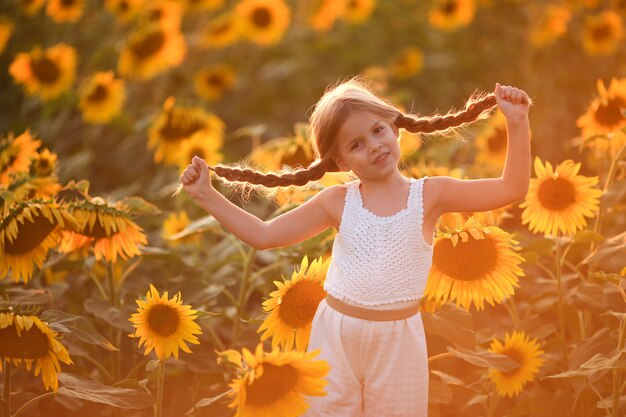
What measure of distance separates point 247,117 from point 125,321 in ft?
10.4

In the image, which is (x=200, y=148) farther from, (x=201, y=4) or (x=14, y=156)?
(x=201, y=4)

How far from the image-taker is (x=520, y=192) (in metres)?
1.71

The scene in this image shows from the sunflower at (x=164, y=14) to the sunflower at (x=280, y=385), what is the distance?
3.28 meters

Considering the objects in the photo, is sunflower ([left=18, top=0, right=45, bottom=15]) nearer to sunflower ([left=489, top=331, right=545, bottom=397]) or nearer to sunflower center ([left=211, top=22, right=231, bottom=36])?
sunflower center ([left=211, top=22, right=231, bottom=36])

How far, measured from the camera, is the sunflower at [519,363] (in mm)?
2113

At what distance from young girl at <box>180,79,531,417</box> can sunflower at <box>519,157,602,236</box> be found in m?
0.42

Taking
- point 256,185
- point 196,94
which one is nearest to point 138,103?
point 196,94

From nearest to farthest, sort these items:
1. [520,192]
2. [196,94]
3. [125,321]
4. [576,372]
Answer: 1. [520,192]
2. [576,372]
3. [125,321]
4. [196,94]

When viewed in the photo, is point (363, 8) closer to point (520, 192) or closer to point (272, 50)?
A: point (272, 50)

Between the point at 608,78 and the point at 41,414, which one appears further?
the point at 608,78

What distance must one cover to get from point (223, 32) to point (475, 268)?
→ 3448mm

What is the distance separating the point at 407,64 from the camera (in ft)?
17.8

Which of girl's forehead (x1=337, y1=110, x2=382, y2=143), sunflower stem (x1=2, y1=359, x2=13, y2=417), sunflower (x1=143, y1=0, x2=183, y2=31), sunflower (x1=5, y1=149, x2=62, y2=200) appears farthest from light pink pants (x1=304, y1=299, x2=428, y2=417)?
sunflower (x1=143, y1=0, x2=183, y2=31)

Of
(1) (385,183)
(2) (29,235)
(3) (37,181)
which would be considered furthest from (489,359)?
(3) (37,181)
